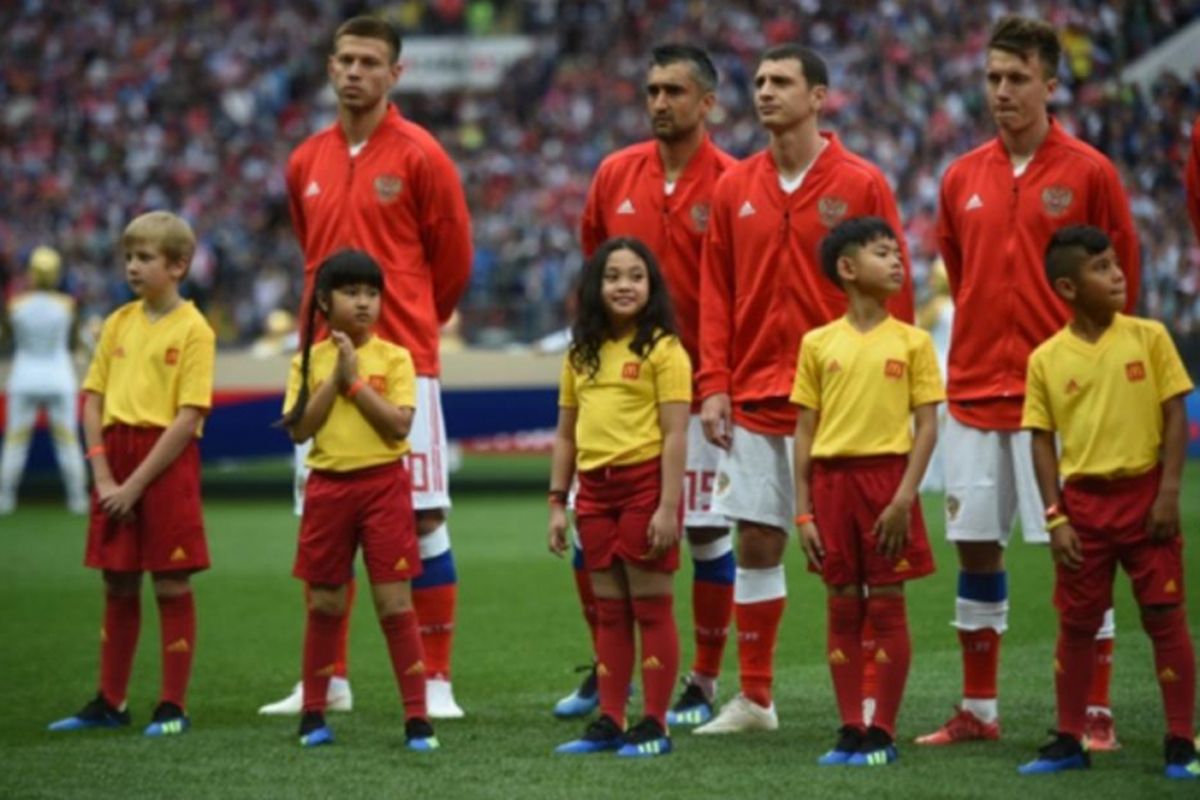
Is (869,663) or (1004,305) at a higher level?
(1004,305)

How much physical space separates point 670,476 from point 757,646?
3.07 feet

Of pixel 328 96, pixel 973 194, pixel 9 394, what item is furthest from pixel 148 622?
pixel 328 96

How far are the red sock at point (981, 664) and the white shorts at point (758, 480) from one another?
728 millimetres

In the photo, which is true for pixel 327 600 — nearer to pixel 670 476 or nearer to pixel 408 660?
pixel 408 660

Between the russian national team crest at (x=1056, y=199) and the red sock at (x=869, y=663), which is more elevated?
the russian national team crest at (x=1056, y=199)

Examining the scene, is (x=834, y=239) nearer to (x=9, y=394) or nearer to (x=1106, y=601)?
(x=1106, y=601)

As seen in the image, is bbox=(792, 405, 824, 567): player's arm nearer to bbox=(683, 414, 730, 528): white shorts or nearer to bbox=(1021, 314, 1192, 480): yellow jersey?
bbox=(1021, 314, 1192, 480): yellow jersey

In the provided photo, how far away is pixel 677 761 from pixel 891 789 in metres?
0.86

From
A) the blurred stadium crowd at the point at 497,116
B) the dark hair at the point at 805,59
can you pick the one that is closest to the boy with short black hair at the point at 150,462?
the dark hair at the point at 805,59

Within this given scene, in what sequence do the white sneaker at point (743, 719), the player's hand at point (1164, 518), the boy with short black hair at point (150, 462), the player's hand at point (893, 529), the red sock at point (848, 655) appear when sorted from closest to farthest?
1. the player's hand at point (1164, 518)
2. the player's hand at point (893, 529)
3. the red sock at point (848, 655)
4. the white sneaker at point (743, 719)
5. the boy with short black hair at point (150, 462)

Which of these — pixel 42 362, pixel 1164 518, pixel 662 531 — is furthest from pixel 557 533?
pixel 42 362

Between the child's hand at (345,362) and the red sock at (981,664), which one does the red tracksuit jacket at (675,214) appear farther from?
the red sock at (981,664)

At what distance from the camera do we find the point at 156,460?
307 inches

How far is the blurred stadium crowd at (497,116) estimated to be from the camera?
796 inches
